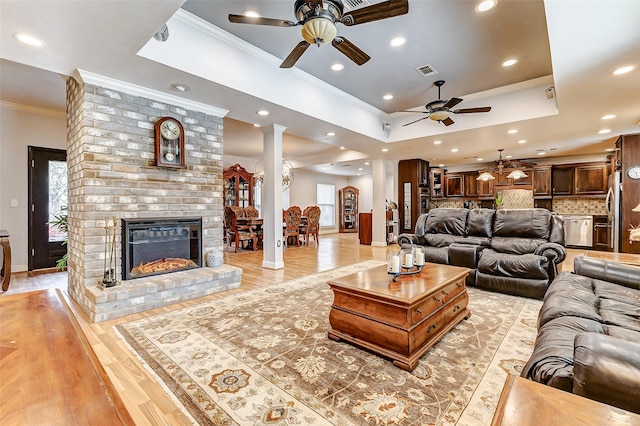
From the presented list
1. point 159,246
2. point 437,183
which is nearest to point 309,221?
point 437,183

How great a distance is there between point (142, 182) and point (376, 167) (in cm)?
611

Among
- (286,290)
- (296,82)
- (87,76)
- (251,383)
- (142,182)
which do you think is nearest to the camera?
(251,383)

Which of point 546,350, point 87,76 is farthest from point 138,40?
point 546,350

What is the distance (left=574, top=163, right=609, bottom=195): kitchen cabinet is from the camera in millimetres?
7633

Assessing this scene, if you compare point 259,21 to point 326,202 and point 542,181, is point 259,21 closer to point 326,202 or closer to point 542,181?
point 542,181

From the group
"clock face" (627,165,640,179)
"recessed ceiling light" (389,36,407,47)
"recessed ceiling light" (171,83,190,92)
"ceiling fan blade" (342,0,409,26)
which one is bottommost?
"clock face" (627,165,640,179)

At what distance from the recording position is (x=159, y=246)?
11.9 feet

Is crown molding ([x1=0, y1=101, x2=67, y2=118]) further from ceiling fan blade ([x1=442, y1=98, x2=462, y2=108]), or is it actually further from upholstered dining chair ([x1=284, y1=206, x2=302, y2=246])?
ceiling fan blade ([x1=442, y1=98, x2=462, y2=108])

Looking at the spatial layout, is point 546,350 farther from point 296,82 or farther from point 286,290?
point 296,82

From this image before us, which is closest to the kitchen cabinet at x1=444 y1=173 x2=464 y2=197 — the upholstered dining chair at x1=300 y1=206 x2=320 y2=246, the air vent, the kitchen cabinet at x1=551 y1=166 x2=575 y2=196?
the kitchen cabinet at x1=551 y1=166 x2=575 y2=196

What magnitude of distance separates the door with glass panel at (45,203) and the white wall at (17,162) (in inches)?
3.1

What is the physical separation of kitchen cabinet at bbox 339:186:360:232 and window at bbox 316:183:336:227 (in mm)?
350

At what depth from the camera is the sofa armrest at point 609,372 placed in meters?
0.81

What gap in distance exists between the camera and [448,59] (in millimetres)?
3863
